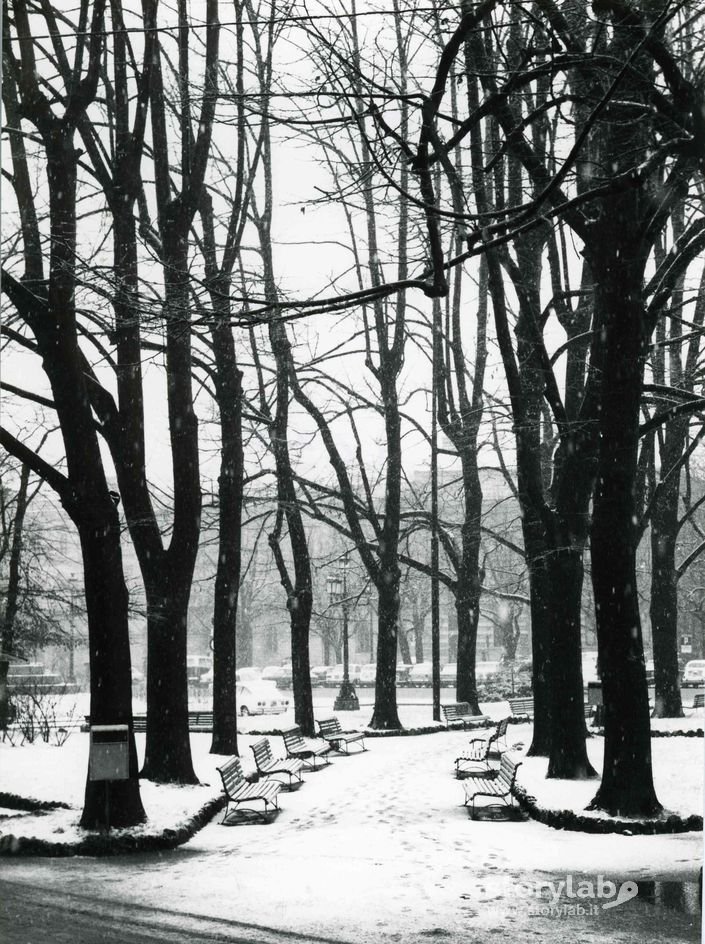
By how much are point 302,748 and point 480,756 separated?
280 cm

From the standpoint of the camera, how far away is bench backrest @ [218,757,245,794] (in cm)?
Result: 1074

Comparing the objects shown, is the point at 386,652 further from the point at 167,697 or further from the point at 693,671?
the point at 693,671

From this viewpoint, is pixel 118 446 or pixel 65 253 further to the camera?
pixel 118 446

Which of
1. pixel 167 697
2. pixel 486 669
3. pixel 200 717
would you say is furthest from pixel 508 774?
pixel 486 669

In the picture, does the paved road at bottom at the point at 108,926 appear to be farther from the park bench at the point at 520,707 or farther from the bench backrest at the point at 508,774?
the park bench at the point at 520,707

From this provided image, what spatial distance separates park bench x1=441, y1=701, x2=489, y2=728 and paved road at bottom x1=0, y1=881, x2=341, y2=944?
602 inches

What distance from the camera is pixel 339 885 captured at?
24.6 feet

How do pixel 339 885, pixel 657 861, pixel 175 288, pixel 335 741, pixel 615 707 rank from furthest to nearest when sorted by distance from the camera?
pixel 335 741 < pixel 615 707 < pixel 175 288 < pixel 657 861 < pixel 339 885

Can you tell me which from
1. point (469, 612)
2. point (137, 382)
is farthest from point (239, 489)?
point (469, 612)

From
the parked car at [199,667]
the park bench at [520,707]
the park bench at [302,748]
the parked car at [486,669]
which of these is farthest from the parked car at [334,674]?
the park bench at [302,748]

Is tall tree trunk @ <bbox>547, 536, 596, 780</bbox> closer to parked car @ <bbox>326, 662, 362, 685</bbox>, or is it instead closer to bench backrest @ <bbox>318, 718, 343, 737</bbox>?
bench backrest @ <bbox>318, 718, 343, 737</bbox>

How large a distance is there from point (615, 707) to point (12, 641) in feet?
39.6

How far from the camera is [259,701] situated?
110 ft

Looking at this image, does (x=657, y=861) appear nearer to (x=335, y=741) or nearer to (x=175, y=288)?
(x=175, y=288)
